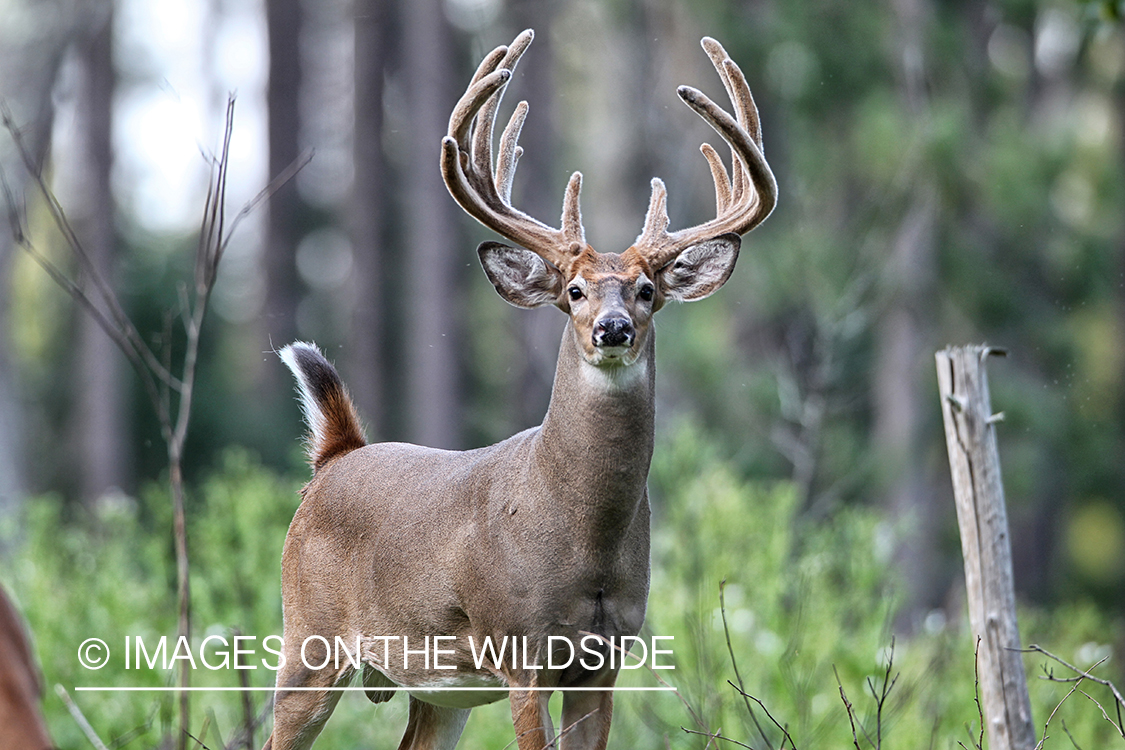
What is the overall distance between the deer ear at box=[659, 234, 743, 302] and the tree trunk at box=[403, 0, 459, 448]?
365 inches

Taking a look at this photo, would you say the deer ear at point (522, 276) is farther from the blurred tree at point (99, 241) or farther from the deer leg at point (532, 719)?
the blurred tree at point (99, 241)

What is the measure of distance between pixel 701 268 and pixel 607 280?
32 centimetres

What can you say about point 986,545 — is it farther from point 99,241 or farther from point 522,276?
point 99,241

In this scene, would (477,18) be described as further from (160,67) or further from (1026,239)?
(160,67)

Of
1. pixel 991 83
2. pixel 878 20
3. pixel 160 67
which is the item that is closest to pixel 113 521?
pixel 878 20

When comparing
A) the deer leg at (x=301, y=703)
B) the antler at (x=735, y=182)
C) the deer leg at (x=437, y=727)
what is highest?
the antler at (x=735, y=182)

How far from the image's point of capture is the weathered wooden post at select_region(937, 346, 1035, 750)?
4.22 meters

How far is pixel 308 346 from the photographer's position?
4.17 meters

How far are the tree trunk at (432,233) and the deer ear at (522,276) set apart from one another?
9.23 meters

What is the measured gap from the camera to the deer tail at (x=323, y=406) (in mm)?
4117

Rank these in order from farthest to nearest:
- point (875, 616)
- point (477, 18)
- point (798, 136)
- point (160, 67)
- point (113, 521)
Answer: point (160, 67)
point (798, 136)
point (113, 521)
point (875, 616)
point (477, 18)

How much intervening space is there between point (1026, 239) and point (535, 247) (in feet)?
50.0

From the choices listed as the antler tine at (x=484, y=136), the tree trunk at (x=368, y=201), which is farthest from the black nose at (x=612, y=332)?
the tree trunk at (x=368, y=201)

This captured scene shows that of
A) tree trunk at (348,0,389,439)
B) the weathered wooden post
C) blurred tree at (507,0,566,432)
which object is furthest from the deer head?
tree trunk at (348,0,389,439)
